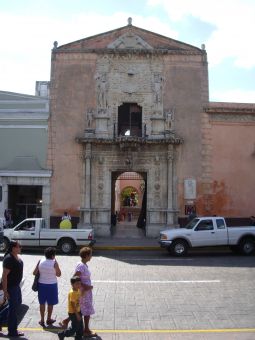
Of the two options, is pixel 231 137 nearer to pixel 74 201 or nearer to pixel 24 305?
pixel 74 201

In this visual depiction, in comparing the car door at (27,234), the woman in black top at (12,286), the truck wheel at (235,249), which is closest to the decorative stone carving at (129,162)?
the car door at (27,234)

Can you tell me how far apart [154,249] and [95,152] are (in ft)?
23.4

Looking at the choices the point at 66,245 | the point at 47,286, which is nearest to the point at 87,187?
the point at 66,245

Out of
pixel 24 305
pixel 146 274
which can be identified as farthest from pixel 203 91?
pixel 24 305

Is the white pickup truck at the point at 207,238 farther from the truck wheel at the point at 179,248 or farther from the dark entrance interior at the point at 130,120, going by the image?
the dark entrance interior at the point at 130,120

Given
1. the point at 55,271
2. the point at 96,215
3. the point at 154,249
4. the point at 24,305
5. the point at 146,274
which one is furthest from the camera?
the point at 96,215

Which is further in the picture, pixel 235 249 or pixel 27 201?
pixel 27 201

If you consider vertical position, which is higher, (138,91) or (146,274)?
(138,91)

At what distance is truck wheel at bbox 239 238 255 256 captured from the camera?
61.9 feet

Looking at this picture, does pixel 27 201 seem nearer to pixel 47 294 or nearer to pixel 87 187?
pixel 87 187

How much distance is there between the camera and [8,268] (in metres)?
7.88

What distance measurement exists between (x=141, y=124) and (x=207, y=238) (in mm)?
9474

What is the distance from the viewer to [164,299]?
10.7 meters

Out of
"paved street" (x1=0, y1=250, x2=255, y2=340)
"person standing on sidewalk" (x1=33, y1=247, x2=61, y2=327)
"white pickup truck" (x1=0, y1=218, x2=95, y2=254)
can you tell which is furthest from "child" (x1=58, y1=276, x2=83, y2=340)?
"white pickup truck" (x1=0, y1=218, x2=95, y2=254)
